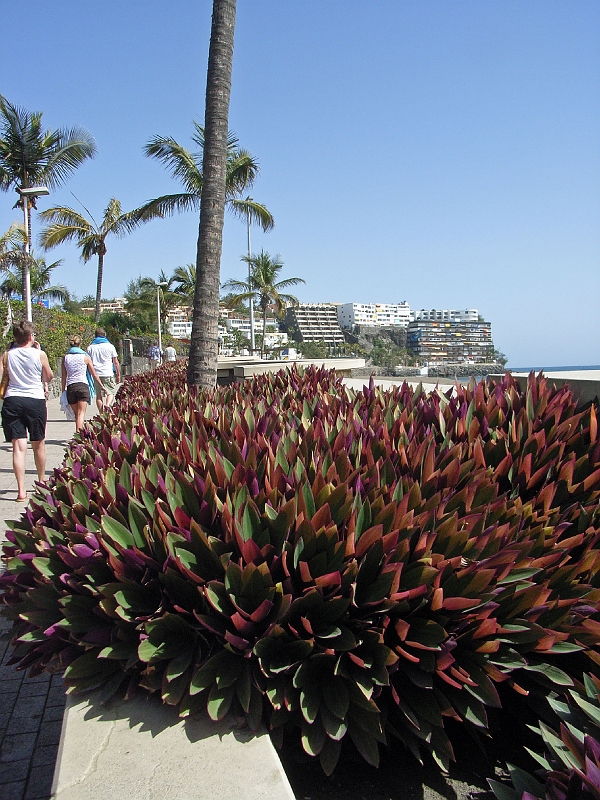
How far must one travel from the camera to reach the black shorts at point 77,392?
9.12m

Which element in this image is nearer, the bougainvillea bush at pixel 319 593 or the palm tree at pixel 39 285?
the bougainvillea bush at pixel 319 593

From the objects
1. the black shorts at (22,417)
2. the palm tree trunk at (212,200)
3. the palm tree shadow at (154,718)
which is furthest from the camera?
the palm tree trunk at (212,200)

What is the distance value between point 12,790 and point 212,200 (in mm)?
6391

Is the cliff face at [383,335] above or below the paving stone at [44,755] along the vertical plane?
above

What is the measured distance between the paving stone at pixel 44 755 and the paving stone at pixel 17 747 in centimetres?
3

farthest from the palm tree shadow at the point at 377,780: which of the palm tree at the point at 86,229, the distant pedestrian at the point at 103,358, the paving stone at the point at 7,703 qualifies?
the palm tree at the point at 86,229

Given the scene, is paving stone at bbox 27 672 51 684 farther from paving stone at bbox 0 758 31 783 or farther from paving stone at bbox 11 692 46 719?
paving stone at bbox 0 758 31 783

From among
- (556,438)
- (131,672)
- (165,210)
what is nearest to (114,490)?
(131,672)

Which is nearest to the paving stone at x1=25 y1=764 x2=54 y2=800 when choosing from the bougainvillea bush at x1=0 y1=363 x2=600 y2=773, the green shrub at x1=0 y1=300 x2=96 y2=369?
the bougainvillea bush at x1=0 y1=363 x2=600 y2=773

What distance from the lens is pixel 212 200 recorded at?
744cm

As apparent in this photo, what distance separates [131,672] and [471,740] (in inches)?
52.4

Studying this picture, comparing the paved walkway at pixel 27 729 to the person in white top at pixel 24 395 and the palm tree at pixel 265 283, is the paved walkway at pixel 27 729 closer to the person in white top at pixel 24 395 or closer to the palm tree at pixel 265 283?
the person in white top at pixel 24 395

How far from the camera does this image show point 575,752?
5.26 ft

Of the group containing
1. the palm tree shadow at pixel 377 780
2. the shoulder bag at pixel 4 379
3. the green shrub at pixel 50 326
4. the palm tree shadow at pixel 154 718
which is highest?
the green shrub at pixel 50 326
